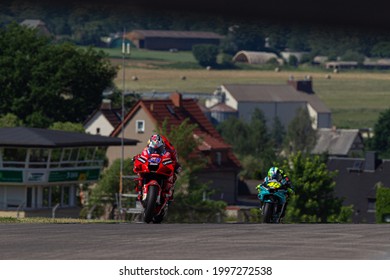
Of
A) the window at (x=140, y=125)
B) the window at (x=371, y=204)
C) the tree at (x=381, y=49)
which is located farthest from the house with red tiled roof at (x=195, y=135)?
the tree at (x=381, y=49)

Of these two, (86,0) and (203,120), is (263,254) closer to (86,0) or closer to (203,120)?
(86,0)

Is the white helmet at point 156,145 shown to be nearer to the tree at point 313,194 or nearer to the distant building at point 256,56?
the distant building at point 256,56

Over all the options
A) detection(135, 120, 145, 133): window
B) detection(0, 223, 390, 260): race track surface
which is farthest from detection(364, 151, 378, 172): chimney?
detection(0, 223, 390, 260): race track surface

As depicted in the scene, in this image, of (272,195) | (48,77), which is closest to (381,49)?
(272,195)

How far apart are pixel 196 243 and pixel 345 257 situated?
1.91 m

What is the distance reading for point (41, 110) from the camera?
14012cm

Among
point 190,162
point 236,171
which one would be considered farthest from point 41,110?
point 190,162

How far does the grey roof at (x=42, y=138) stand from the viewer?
10206 cm

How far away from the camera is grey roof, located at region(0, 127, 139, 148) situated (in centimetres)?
10206

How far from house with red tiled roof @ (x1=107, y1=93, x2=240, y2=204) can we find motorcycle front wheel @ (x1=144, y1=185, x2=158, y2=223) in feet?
341

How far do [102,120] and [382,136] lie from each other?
37.9 m

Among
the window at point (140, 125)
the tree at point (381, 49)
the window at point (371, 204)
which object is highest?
the tree at point (381, 49)

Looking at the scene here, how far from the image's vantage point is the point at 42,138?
101938 millimetres

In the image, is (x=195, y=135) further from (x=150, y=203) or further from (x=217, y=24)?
(x=217, y=24)
